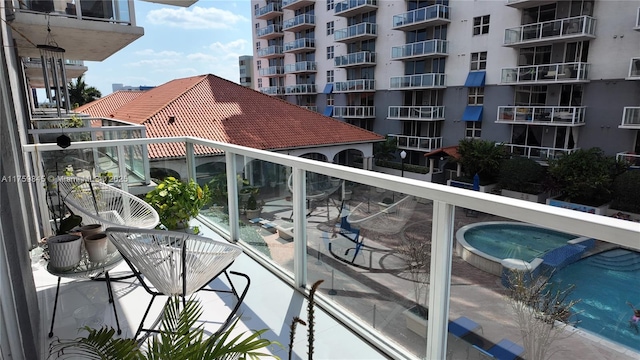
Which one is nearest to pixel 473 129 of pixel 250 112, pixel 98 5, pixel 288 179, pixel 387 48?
pixel 387 48

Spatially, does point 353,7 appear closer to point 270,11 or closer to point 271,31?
point 270,11

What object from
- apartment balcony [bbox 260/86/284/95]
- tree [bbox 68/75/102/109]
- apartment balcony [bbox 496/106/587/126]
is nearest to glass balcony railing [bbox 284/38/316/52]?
apartment balcony [bbox 260/86/284/95]

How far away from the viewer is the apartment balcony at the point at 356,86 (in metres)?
28.1

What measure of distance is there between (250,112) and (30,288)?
20264 millimetres

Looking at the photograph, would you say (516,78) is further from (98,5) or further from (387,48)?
(98,5)

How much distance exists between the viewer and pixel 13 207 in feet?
7.72

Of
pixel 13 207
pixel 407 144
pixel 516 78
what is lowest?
pixel 407 144

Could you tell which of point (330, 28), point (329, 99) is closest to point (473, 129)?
point (329, 99)

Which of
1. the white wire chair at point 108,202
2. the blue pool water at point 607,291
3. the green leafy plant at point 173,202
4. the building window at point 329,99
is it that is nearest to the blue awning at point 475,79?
the building window at point 329,99

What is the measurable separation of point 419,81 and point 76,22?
20.4 m

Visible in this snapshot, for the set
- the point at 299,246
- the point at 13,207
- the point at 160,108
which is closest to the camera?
the point at 13,207

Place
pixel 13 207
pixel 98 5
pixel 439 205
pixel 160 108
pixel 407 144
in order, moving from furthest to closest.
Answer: pixel 407 144 < pixel 160 108 < pixel 98 5 < pixel 13 207 < pixel 439 205

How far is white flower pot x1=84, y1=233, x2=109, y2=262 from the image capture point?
2420 millimetres

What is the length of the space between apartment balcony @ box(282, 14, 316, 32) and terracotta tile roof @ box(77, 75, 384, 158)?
11.0 m
